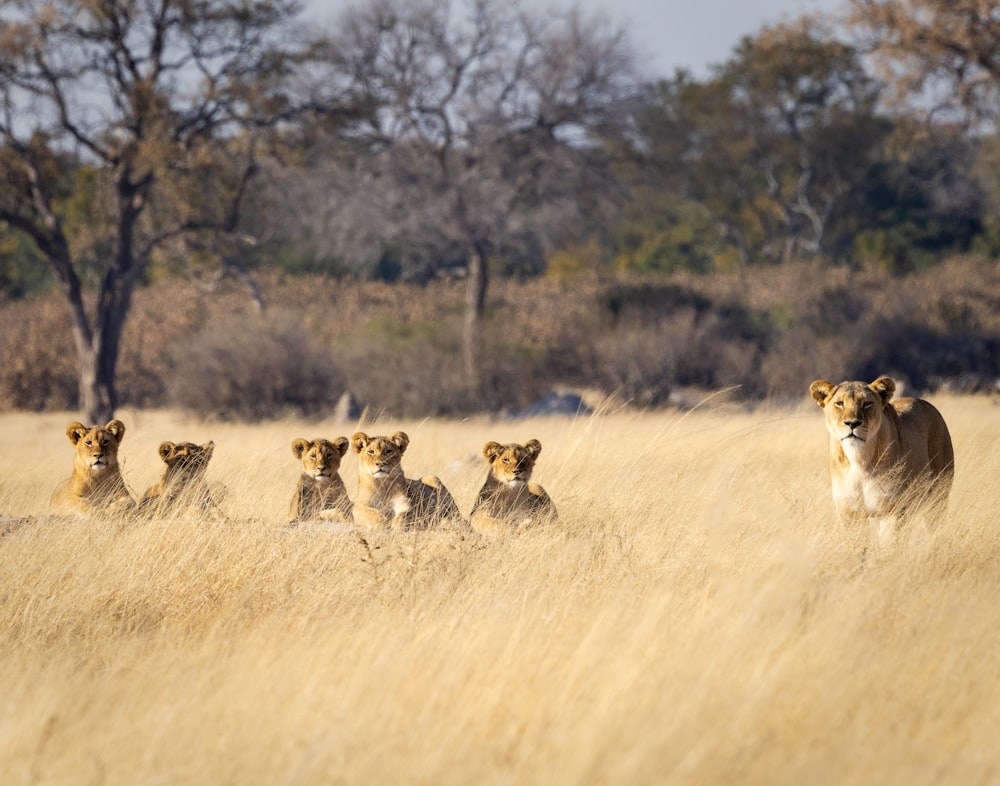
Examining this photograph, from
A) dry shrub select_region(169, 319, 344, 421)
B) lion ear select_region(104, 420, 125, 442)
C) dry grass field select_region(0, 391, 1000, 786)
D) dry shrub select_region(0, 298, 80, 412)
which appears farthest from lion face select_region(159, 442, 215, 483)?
dry shrub select_region(0, 298, 80, 412)

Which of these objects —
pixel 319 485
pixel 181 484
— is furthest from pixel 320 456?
pixel 181 484

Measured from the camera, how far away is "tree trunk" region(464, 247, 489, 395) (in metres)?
20.7

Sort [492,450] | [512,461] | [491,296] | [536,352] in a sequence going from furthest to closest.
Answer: [491,296] < [536,352] < [492,450] < [512,461]

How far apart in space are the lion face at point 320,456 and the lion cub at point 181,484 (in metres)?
0.54

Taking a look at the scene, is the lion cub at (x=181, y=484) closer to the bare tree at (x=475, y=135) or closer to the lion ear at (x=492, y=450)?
the lion ear at (x=492, y=450)

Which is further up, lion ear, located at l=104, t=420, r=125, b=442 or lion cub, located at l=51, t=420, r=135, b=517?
lion ear, located at l=104, t=420, r=125, b=442

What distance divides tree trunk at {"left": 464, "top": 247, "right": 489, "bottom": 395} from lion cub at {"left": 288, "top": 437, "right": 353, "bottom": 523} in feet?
43.1

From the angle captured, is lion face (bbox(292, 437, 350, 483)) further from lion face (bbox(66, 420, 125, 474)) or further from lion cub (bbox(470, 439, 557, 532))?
lion face (bbox(66, 420, 125, 474))

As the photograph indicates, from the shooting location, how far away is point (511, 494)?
6676 millimetres

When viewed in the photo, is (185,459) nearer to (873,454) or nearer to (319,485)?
(319,485)

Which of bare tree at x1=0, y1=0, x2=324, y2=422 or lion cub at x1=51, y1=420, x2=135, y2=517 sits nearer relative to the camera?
lion cub at x1=51, y1=420, x2=135, y2=517

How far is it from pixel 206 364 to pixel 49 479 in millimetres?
9385

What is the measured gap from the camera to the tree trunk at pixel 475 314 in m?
20.7

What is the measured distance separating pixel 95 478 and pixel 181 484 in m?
0.45
